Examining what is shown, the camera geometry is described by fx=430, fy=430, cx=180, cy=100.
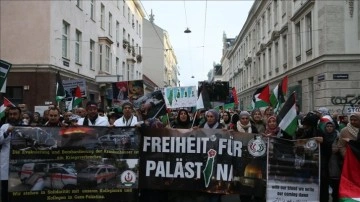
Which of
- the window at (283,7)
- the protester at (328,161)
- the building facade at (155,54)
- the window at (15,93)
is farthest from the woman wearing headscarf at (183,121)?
the building facade at (155,54)

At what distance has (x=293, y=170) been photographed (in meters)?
6.45

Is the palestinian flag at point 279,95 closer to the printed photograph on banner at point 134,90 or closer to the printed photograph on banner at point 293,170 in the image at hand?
the printed photograph on banner at point 293,170

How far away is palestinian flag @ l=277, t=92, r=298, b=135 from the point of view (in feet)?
22.2

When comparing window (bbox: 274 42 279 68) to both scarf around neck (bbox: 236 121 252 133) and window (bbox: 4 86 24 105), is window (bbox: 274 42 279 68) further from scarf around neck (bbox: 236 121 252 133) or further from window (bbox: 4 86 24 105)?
scarf around neck (bbox: 236 121 252 133)

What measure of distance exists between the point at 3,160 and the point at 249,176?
3.68 metres

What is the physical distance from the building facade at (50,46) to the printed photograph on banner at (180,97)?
36.8 feet

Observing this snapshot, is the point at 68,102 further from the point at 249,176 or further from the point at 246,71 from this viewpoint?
the point at 246,71

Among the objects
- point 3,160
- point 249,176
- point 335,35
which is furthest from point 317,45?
point 3,160

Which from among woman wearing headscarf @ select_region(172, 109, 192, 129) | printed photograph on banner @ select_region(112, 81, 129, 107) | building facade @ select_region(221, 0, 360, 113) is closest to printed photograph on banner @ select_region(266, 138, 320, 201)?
woman wearing headscarf @ select_region(172, 109, 192, 129)

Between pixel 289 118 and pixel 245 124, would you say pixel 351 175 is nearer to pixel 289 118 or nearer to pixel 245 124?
pixel 289 118

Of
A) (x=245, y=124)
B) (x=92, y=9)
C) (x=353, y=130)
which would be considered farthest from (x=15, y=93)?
(x=353, y=130)

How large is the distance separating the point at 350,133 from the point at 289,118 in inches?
36.8

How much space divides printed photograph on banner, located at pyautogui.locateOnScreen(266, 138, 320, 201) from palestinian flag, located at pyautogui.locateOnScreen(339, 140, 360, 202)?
401 millimetres

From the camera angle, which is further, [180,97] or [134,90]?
[134,90]
